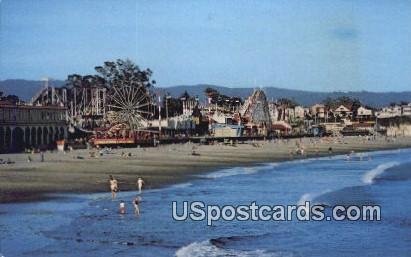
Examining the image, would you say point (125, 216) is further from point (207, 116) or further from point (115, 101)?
point (207, 116)

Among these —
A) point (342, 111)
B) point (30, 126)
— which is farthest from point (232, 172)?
point (342, 111)

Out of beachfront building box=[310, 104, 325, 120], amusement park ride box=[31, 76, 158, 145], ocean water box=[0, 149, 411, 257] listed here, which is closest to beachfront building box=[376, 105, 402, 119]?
beachfront building box=[310, 104, 325, 120]

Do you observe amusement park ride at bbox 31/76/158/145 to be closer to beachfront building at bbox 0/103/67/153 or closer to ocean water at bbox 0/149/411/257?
beachfront building at bbox 0/103/67/153

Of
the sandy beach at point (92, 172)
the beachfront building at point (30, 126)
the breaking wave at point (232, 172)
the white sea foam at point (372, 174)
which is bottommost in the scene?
the white sea foam at point (372, 174)

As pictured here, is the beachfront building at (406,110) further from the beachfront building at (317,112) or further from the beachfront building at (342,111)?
the beachfront building at (317,112)

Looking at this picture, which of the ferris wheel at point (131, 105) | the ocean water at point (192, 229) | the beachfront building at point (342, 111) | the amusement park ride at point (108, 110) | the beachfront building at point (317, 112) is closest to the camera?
the ocean water at point (192, 229)

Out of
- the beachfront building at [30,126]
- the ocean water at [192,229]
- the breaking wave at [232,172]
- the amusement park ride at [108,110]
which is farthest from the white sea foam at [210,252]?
the amusement park ride at [108,110]
